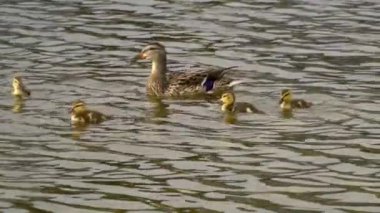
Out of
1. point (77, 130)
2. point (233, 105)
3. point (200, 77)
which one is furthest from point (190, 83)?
point (77, 130)

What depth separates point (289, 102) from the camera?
12.1m

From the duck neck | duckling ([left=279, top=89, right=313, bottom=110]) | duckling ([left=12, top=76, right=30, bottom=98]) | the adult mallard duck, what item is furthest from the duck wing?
duckling ([left=12, top=76, right=30, bottom=98])

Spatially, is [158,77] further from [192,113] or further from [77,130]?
[77,130]

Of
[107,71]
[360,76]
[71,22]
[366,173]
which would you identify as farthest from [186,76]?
[366,173]

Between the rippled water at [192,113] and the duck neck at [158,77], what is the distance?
0.15m

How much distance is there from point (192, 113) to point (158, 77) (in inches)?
58.5

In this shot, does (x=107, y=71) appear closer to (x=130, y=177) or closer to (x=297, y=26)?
(x=297, y=26)

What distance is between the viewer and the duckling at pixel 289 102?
39.7 ft

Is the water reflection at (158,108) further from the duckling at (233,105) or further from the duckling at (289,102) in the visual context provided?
the duckling at (289,102)

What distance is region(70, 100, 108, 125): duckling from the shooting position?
38.0ft

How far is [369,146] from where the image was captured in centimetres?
1061

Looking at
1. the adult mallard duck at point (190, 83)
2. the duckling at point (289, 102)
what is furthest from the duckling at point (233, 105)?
the adult mallard duck at point (190, 83)

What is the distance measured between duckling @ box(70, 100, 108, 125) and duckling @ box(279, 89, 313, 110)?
1701 mm

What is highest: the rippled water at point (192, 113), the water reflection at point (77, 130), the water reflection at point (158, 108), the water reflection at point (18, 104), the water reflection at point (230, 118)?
the rippled water at point (192, 113)
